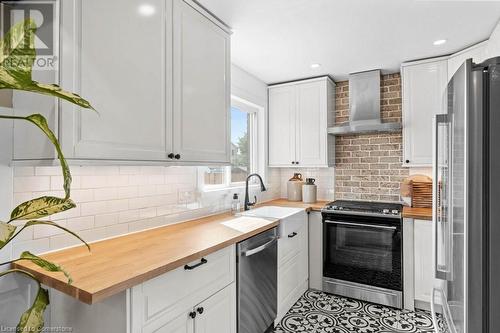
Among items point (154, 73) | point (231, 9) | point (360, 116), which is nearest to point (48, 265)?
point (154, 73)

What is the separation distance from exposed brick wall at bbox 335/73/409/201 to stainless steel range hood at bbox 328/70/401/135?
222 mm

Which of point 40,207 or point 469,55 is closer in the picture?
point 40,207

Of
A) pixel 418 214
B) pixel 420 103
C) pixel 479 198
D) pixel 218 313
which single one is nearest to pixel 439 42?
pixel 420 103

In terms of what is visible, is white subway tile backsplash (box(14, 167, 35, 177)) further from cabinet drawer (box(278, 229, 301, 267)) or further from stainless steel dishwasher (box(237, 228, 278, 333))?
cabinet drawer (box(278, 229, 301, 267))

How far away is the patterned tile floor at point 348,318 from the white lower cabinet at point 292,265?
111mm

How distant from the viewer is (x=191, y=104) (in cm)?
183

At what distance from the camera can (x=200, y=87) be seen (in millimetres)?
1910

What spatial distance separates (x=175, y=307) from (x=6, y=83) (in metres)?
1.11

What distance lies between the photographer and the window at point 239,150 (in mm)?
2778

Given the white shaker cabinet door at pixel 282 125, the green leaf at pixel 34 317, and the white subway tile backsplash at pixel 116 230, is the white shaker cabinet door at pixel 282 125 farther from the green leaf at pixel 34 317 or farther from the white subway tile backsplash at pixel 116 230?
the green leaf at pixel 34 317

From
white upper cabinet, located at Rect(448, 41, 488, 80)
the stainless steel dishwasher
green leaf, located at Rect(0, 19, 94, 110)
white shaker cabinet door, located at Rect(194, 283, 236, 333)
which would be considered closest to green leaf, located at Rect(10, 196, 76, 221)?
green leaf, located at Rect(0, 19, 94, 110)

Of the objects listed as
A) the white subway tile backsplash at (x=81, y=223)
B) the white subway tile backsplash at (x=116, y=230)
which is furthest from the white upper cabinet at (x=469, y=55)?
the white subway tile backsplash at (x=81, y=223)

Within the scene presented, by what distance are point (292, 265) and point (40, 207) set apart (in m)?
2.20

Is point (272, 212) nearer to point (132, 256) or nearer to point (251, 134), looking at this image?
point (251, 134)
